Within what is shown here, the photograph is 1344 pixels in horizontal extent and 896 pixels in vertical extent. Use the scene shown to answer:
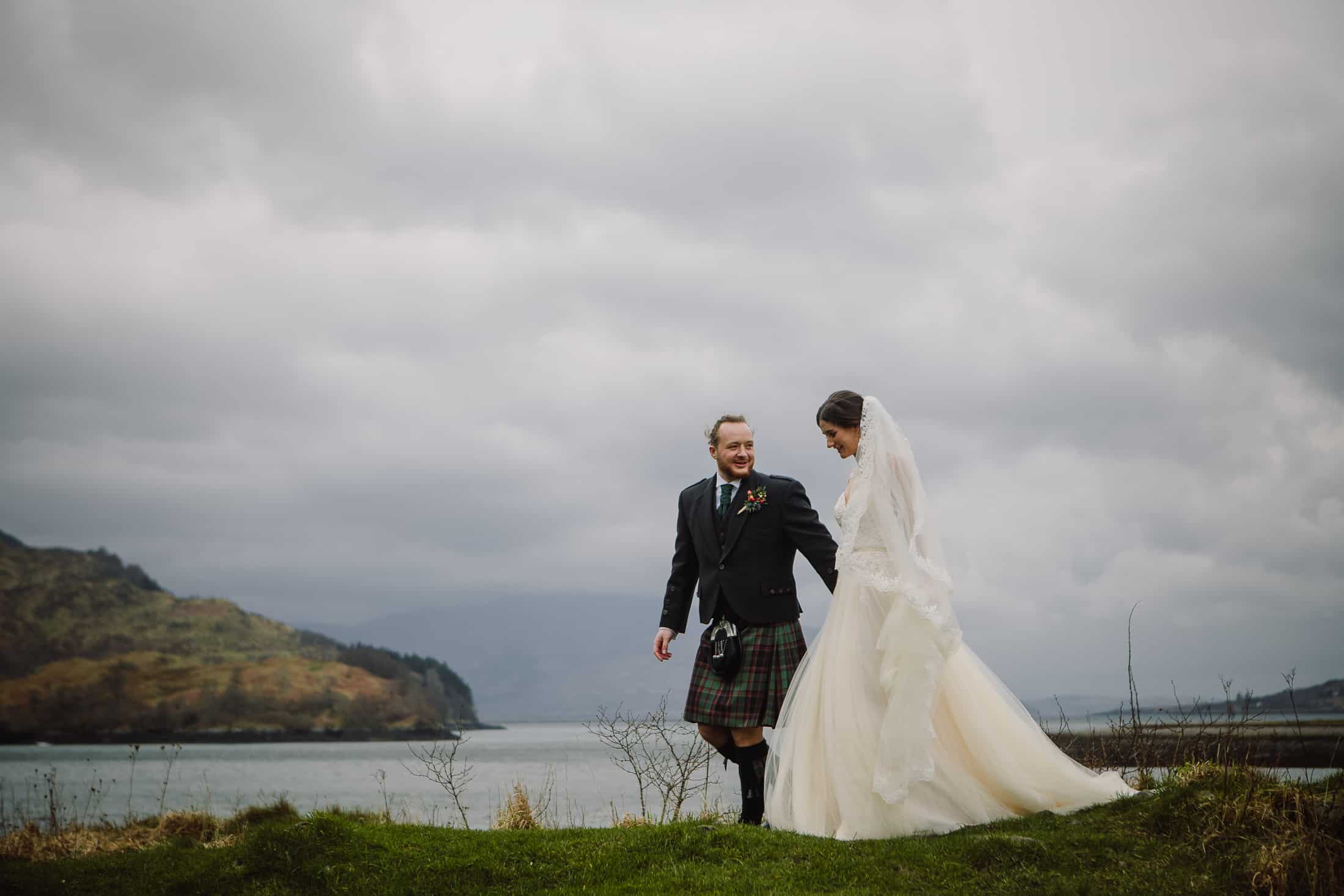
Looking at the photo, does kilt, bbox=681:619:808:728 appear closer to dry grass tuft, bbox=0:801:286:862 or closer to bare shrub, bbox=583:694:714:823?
bare shrub, bbox=583:694:714:823

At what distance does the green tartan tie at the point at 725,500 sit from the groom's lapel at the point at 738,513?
40 millimetres

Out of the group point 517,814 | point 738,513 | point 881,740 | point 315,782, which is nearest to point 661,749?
point 517,814

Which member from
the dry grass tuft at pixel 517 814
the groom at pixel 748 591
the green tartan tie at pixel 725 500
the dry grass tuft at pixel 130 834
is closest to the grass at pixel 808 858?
the groom at pixel 748 591

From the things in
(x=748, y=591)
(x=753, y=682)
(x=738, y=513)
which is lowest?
(x=753, y=682)

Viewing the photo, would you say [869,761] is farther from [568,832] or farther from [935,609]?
[568,832]

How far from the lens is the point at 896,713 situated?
20.1 feet

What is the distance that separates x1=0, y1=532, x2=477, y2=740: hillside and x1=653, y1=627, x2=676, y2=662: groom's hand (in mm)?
109049

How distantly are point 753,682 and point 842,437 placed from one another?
78.8 inches

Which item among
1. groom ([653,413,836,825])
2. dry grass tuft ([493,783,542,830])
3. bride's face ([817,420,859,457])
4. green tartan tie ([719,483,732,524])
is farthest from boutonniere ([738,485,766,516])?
dry grass tuft ([493,783,542,830])

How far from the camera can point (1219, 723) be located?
8.22 m

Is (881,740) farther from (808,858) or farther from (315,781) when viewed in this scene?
(315,781)

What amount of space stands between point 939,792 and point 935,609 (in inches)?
46.7

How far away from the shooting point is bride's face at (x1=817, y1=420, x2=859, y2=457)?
721cm

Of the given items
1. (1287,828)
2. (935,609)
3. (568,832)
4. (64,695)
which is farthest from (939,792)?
(64,695)
